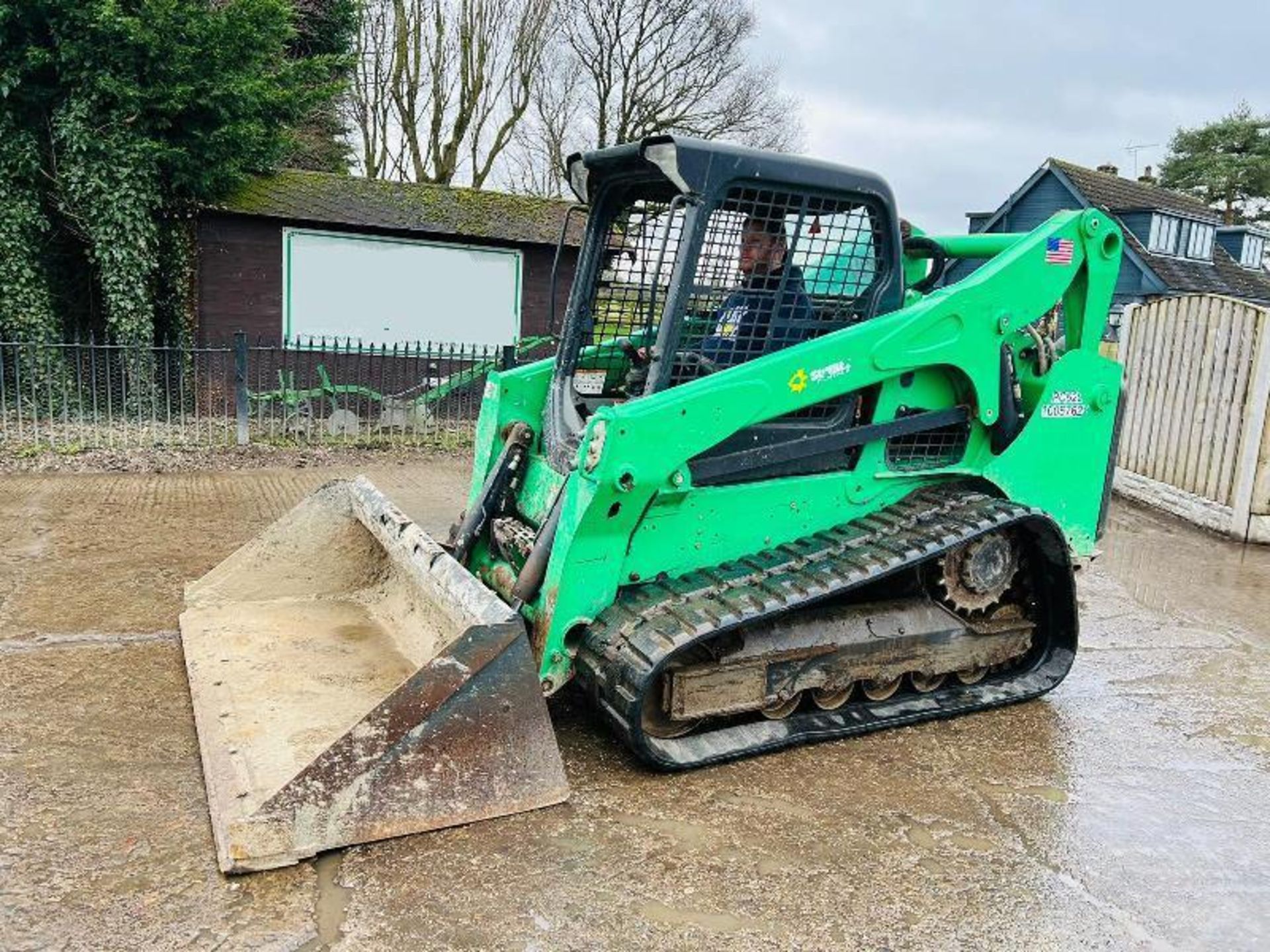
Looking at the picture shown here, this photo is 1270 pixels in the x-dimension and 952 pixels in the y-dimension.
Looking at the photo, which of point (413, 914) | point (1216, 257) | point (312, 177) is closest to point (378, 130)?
point (312, 177)

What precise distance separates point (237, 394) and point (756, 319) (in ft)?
25.2

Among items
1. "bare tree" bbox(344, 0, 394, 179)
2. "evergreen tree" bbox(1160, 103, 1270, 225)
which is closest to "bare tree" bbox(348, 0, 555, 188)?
"bare tree" bbox(344, 0, 394, 179)

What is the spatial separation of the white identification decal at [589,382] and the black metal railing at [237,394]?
596cm

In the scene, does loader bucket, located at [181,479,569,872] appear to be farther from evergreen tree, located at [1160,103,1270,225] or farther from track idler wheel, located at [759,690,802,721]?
evergreen tree, located at [1160,103,1270,225]

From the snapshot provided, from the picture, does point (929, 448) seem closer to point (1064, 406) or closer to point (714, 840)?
point (1064, 406)

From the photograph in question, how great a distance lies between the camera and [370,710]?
3.48 metres

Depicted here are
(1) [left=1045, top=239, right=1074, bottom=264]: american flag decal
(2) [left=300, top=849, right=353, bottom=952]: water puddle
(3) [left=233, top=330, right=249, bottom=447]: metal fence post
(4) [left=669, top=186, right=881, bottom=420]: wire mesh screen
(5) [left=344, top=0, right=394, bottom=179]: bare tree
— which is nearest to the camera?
(2) [left=300, top=849, right=353, bottom=952]: water puddle

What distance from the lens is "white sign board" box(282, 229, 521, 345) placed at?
13203mm

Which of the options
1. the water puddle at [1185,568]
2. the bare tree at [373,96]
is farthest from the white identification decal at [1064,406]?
the bare tree at [373,96]

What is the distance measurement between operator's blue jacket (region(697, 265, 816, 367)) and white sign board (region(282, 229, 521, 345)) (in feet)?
32.8

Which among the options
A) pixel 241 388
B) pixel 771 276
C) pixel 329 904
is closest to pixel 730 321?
pixel 771 276

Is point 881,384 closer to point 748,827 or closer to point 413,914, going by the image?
point 748,827

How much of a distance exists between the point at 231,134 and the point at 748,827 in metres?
11.4

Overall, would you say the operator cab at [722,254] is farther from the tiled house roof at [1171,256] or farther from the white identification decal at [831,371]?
the tiled house roof at [1171,256]
